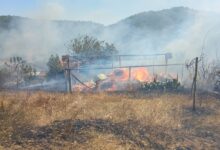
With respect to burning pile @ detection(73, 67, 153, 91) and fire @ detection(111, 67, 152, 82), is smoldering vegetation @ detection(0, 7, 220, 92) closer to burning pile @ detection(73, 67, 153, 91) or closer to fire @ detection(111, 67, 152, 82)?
fire @ detection(111, 67, 152, 82)

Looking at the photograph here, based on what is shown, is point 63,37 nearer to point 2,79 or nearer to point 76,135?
point 2,79

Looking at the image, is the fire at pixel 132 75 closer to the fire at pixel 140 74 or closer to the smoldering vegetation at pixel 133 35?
the fire at pixel 140 74

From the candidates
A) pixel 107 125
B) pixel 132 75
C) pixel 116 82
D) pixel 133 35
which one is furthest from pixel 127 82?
pixel 133 35

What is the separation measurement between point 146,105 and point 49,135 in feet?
14.3

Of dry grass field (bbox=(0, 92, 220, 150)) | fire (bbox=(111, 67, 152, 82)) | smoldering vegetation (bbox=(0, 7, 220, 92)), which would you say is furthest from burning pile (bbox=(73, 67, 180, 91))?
smoldering vegetation (bbox=(0, 7, 220, 92))

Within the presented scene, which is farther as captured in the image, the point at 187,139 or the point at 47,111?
the point at 47,111

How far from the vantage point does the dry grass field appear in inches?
298

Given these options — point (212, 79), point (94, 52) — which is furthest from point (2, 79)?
point (212, 79)

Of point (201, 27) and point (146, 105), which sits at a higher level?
point (201, 27)

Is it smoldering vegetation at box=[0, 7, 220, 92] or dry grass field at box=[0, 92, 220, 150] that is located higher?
smoldering vegetation at box=[0, 7, 220, 92]

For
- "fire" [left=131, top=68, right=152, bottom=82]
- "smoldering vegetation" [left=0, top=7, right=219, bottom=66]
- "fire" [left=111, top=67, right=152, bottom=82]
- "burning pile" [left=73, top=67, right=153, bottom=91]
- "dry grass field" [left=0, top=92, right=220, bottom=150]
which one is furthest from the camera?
"smoldering vegetation" [left=0, top=7, right=219, bottom=66]

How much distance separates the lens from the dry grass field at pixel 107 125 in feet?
24.8

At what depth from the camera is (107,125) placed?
861cm

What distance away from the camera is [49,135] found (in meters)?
7.69
